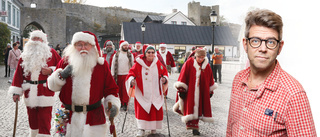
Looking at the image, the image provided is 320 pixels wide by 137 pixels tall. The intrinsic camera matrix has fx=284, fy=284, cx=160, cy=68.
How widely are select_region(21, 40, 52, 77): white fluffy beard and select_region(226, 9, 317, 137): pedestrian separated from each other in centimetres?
388

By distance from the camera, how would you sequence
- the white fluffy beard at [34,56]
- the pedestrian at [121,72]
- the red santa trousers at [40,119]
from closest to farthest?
the red santa trousers at [40,119] < the white fluffy beard at [34,56] < the pedestrian at [121,72]

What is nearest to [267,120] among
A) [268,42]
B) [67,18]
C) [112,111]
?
[268,42]

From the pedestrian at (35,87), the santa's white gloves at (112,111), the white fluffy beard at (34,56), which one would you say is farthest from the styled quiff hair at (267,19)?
the white fluffy beard at (34,56)

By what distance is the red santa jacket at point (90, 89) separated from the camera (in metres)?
3.40

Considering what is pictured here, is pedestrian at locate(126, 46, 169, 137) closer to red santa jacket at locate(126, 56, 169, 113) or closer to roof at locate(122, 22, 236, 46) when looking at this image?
red santa jacket at locate(126, 56, 169, 113)

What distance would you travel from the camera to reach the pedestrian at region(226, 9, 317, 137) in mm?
1437

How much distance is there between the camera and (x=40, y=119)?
4531mm

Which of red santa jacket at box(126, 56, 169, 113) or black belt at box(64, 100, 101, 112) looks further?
red santa jacket at box(126, 56, 169, 113)

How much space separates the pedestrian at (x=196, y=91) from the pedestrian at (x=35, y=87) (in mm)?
2427

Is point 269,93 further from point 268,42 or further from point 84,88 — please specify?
point 84,88

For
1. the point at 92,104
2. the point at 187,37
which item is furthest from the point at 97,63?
the point at 187,37

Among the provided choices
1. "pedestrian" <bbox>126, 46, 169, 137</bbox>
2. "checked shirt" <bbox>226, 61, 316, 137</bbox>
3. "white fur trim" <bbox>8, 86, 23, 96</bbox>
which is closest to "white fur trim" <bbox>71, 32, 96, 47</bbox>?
"white fur trim" <bbox>8, 86, 23, 96</bbox>

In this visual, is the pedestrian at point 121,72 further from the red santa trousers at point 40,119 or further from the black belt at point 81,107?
the black belt at point 81,107

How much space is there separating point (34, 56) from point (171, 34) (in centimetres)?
4017
